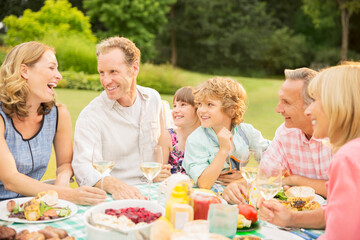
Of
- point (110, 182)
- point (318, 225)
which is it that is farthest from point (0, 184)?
point (318, 225)

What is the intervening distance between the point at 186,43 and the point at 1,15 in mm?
15327

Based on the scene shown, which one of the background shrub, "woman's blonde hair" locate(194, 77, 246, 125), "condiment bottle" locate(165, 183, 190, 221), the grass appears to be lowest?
the grass

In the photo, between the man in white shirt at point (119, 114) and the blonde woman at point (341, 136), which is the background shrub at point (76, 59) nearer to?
the man in white shirt at point (119, 114)

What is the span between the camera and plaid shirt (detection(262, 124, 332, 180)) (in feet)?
8.56

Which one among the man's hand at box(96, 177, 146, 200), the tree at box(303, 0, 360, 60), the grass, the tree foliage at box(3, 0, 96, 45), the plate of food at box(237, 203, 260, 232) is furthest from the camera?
the tree at box(303, 0, 360, 60)

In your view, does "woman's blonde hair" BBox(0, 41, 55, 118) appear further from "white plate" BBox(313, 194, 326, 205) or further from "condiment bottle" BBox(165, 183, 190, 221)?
"white plate" BBox(313, 194, 326, 205)

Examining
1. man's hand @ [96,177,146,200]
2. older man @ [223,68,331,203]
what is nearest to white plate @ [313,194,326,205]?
older man @ [223,68,331,203]

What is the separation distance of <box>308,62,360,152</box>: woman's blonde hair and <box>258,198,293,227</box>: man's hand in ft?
1.43

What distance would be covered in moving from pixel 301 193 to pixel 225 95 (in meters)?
0.96

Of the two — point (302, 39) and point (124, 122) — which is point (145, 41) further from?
point (124, 122)

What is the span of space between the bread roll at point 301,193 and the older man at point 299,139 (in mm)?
347

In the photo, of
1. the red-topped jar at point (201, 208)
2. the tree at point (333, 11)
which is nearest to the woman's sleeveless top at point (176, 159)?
the red-topped jar at point (201, 208)

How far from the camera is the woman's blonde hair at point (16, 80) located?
8.41 feet

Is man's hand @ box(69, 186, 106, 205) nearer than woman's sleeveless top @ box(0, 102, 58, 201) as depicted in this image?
Yes
